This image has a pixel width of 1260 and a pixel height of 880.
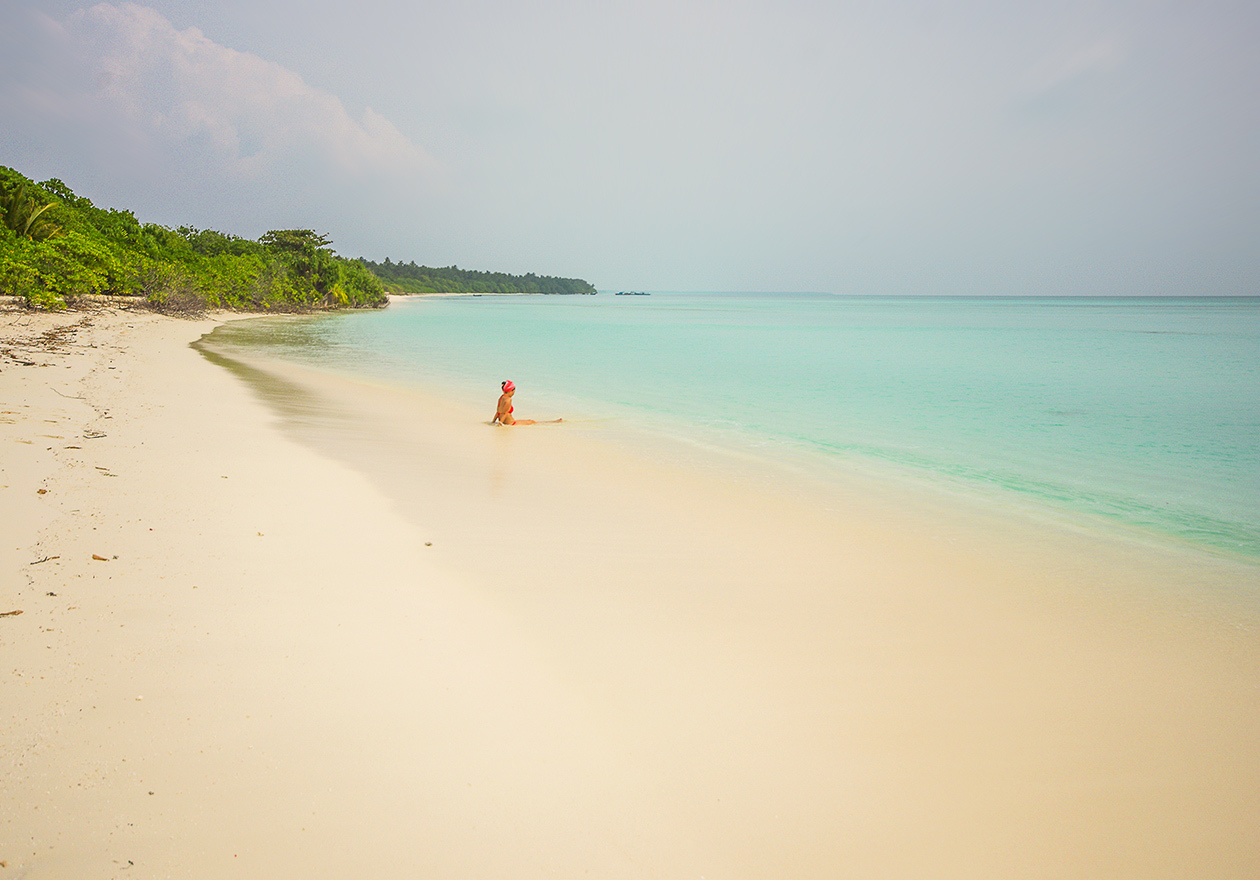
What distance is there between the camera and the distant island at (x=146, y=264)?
1855 centimetres

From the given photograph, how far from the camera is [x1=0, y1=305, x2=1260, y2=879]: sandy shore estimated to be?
217 cm

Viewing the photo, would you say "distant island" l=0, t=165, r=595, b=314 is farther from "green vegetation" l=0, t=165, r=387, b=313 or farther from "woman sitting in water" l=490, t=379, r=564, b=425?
"woman sitting in water" l=490, t=379, r=564, b=425

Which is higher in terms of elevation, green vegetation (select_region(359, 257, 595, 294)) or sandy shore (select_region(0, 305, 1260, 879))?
green vegetation (select_region(359, 257, 595, 294))

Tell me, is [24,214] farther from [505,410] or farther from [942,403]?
[942,403]

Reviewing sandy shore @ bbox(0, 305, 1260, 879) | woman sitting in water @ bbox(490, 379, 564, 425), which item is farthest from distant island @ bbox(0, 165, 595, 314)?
sandy shore @ bbox(0, 305, 1260, 879)

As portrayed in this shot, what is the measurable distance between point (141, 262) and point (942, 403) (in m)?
32.5

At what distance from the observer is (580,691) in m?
3.02

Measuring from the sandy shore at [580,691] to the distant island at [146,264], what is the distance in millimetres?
17734

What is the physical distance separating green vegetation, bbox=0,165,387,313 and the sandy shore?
1771 cm

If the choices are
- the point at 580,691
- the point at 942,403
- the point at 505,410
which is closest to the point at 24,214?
the point at 505,410

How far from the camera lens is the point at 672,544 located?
5273mm

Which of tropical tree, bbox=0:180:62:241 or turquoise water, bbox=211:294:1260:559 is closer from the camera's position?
turquoise water, bbox=211:294:1260:559

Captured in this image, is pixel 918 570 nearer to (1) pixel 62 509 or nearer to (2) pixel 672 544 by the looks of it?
(2) pixel 672 544

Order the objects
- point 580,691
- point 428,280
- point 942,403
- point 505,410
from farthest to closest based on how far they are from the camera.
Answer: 1. point 428,280
2. point 942,403
3. point 505,410
4. point 580,691
